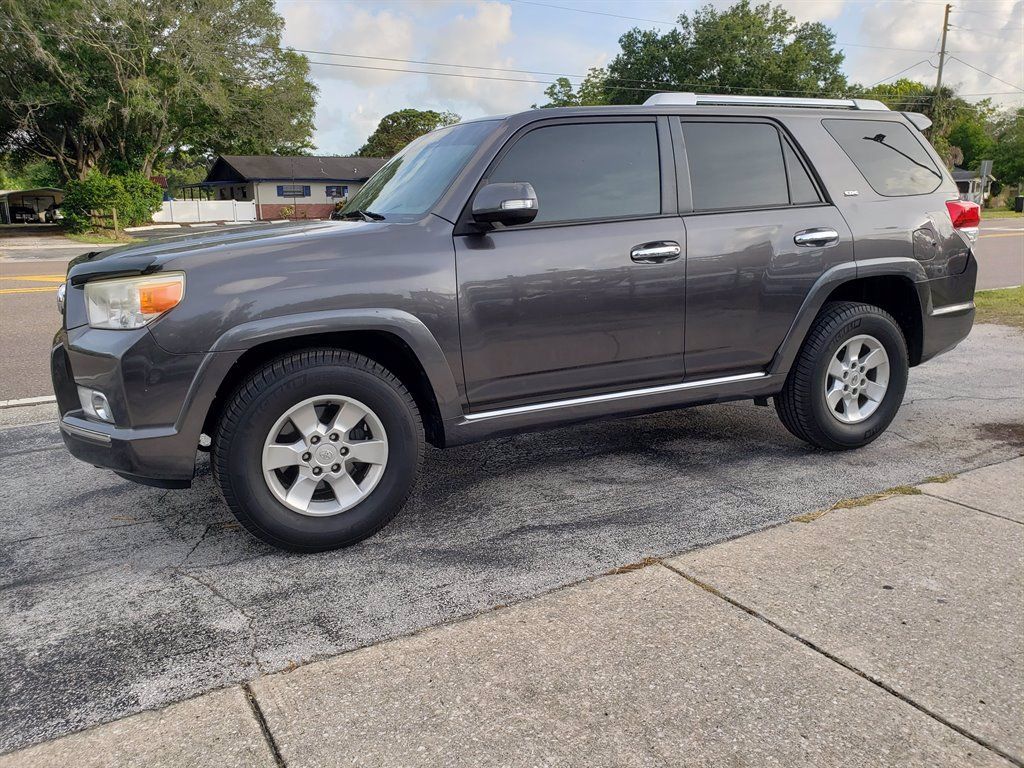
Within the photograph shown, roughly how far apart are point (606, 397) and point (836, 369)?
1467mm

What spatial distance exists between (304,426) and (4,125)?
1628 inches

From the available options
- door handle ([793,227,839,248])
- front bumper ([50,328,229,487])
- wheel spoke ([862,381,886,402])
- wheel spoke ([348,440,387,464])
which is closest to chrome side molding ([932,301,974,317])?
wheel spoke ([862,381,886,402])

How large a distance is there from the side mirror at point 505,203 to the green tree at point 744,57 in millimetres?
61733

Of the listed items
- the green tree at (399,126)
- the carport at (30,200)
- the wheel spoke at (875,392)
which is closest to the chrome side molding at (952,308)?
the wheel spoke at (875,392)

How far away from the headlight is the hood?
0.16ft

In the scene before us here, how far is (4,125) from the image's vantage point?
36.8 meters

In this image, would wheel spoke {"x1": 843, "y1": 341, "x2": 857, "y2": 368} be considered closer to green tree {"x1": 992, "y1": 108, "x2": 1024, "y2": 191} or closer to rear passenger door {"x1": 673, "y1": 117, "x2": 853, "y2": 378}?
rear passenger door {"x1": 673, "y1": 117, "x2": 853, "y2": 378}

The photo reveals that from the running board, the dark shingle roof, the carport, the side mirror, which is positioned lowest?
the running board

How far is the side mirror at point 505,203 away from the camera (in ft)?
11.5

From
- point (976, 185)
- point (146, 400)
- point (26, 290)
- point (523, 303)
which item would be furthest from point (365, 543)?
point (976, 185)

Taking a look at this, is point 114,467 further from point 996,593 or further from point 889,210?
point 889,210

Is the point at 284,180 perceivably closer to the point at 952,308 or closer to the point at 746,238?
the point at 952,308

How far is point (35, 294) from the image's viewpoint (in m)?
12.4

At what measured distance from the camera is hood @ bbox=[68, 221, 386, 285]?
3.21 m
